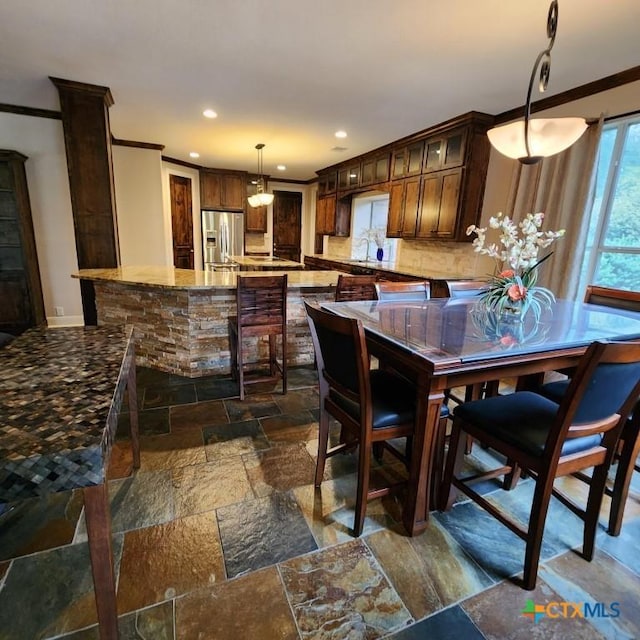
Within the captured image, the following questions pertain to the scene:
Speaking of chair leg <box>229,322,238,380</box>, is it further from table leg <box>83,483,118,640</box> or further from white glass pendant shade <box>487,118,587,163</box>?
white glass pendant shade <box>487,118,587,163</box>

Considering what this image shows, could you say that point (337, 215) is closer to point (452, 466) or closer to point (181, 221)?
point (181, 221)

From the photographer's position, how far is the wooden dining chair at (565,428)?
3.82 feet

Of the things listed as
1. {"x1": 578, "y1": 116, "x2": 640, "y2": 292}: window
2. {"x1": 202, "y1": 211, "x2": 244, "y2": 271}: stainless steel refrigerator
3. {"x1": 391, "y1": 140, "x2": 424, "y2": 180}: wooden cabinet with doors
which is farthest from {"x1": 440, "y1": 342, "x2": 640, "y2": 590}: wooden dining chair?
{"x1": 202, "y1": 211, "x2": 244, "y2": 271}: stainless steel refrigerator

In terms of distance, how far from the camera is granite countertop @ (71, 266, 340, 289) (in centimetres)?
288

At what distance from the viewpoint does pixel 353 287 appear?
3045 millimetres

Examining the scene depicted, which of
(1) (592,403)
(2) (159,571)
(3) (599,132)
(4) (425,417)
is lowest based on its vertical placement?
(2) (159,571)

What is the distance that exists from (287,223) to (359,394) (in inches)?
297

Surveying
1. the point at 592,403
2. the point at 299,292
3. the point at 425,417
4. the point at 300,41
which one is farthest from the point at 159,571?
the point at 300,41

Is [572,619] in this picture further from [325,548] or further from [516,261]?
[516,261]

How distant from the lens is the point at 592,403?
1.24 m

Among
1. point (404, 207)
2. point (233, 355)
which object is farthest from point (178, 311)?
point (404, 207)

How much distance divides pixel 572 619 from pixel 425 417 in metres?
0.83

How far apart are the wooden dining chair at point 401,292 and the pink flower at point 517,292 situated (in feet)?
2.04

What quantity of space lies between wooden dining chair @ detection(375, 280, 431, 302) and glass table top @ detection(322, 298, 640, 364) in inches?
3.2
